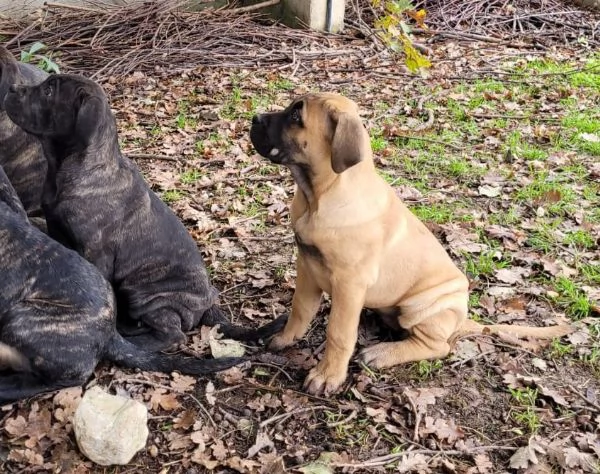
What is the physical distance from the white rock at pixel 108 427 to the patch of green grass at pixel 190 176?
11.6ft

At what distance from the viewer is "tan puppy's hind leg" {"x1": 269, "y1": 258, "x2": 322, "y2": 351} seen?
4.26 meters

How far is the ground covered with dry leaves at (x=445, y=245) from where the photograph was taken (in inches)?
147

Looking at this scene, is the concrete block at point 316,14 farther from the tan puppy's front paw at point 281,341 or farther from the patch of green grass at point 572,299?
the tan puppy's front paw at point 281,341

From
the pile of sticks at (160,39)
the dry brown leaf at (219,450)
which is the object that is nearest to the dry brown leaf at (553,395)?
the dry brown leaf at (219,450)

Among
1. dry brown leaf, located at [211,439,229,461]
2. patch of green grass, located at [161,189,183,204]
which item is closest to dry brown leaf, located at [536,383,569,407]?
dry brown leaf, located at [211,439,229,461]

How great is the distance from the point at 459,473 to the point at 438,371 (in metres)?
0.81

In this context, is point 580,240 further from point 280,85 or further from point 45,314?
point 280,85

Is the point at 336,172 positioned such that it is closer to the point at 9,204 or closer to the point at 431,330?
the point at 431,330

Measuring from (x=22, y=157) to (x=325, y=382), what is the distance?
9.52 ft

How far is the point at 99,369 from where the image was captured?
418 centimetres

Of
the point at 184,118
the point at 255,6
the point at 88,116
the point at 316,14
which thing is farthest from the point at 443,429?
the point at 255,6

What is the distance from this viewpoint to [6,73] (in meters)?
4.92

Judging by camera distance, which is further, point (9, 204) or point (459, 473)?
point (9, 204)

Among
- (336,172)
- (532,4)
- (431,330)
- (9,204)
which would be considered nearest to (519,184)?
(431,330)
